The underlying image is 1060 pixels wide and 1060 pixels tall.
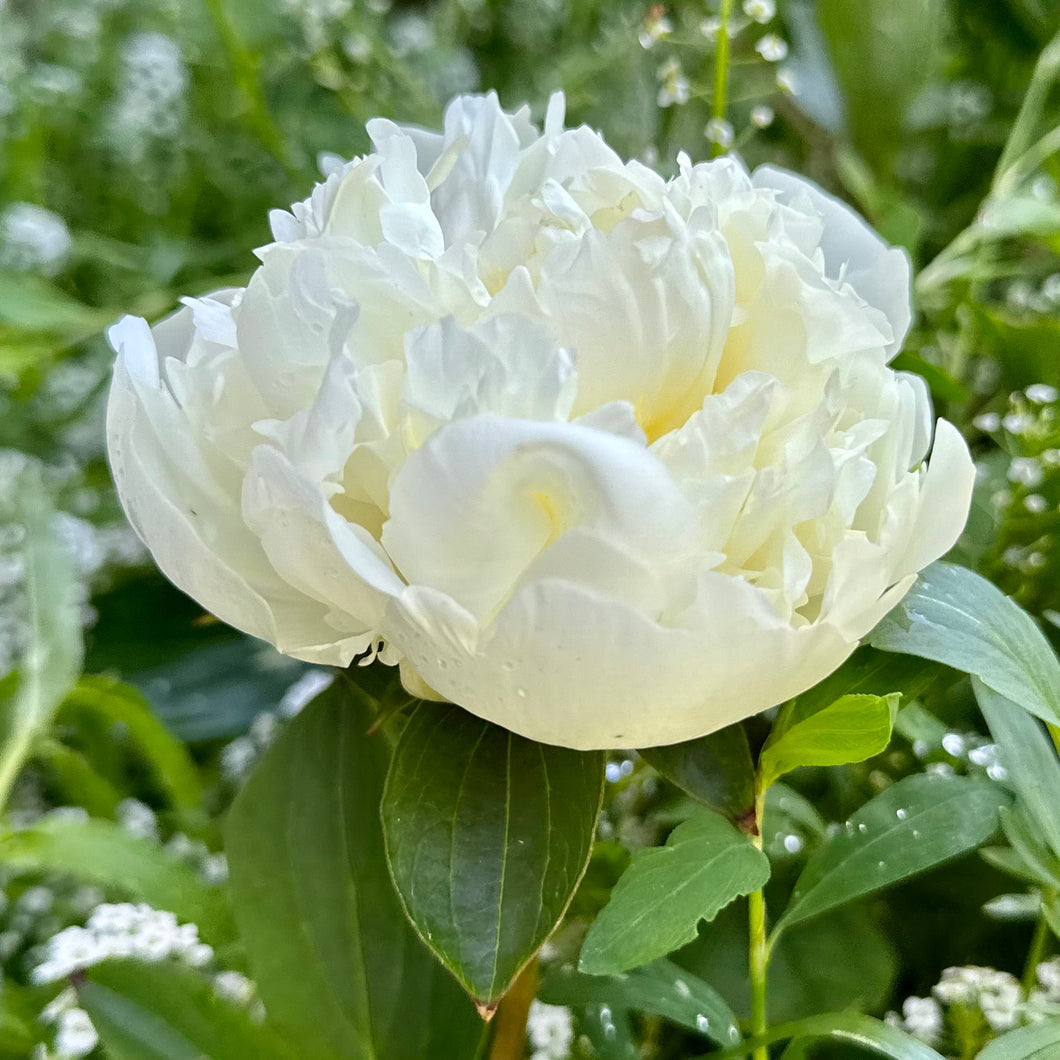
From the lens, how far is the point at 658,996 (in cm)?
24

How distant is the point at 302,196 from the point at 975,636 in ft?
1.63

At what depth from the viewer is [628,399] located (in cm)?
22

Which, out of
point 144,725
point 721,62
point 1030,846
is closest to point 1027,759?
point 1030,846

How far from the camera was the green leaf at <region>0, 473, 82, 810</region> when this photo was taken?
37cm

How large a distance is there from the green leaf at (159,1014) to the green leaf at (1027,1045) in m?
0.18

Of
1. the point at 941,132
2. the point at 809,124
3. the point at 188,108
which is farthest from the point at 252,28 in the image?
the point at 941,132

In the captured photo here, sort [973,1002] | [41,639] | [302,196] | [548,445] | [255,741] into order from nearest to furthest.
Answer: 1. [548,445]
2. [973,1002]
3. [41,639]
4. [255,741]
5. [302,196]

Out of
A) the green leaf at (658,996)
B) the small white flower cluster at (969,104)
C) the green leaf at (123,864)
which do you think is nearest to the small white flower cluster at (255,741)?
the green leaf at (123,864)

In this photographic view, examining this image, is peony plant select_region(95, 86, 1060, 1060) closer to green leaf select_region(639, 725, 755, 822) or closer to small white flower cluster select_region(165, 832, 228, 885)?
green leaf select_region(639, 725, 755, 822)

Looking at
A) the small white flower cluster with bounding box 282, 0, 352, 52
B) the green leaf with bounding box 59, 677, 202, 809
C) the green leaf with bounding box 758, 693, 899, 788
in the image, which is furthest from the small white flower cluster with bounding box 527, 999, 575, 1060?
the small white flower cluster with bounding box 282, 0, 352, 52

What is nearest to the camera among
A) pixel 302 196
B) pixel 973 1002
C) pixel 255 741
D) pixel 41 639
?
pixel 973 1002

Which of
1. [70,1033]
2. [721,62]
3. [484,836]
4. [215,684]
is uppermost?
[721,62]

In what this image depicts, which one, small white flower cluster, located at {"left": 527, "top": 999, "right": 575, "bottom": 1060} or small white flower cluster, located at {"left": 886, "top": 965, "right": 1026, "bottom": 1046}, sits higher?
small white flower cluster, located at {"left": 886, "top": 965, "right": 1026, "bottom": 1046}

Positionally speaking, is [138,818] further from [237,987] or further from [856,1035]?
[856,1035]
